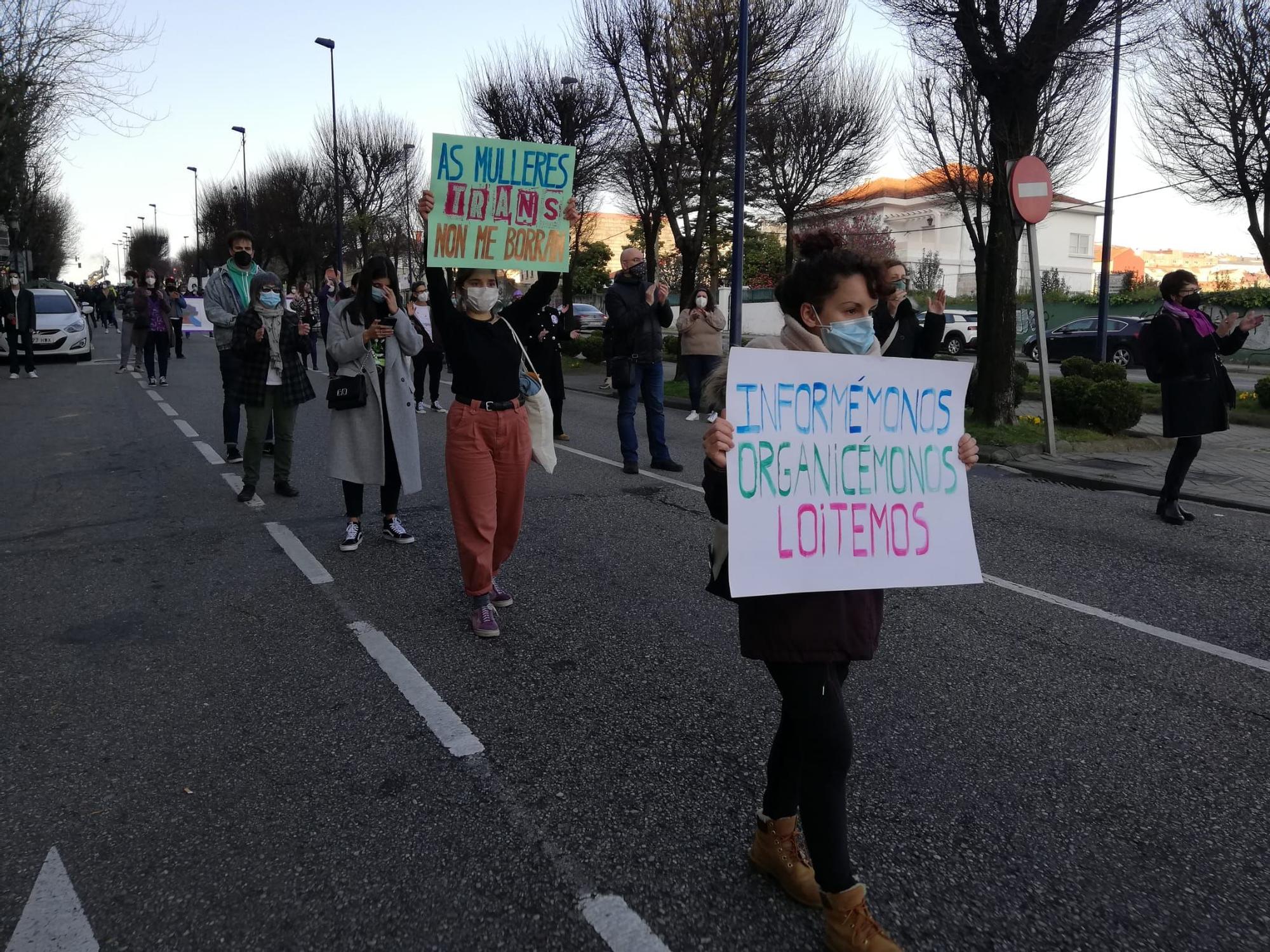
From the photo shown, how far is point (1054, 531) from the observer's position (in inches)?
286

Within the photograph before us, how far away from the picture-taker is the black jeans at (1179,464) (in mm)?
7523

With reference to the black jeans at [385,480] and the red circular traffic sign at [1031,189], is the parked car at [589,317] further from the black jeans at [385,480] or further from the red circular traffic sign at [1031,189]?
the black jeans at [385,480]

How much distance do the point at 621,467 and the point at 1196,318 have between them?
16.4 ft

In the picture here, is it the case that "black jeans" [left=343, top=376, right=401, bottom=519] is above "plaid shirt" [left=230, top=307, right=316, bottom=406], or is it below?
below

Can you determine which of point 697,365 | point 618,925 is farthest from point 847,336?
point 697,365

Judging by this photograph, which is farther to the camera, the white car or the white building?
the white building

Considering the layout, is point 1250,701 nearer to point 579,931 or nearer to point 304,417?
point 579,931

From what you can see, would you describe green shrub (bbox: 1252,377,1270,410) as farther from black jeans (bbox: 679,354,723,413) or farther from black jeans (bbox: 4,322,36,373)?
black jeans (bbox: 4,322,36,373)

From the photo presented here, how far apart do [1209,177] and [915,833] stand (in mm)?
24020

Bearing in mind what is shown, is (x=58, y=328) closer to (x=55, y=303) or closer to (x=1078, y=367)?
(x=55, y=303)

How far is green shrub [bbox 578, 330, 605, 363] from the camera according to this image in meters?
25.6

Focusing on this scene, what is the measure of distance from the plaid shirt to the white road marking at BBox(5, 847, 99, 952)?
5.57 metres

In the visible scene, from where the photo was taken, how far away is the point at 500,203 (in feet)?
16.8

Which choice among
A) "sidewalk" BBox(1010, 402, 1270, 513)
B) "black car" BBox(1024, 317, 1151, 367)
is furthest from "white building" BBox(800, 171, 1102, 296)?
"sidewalk" BBox(1010, 402, 1270, 513)
